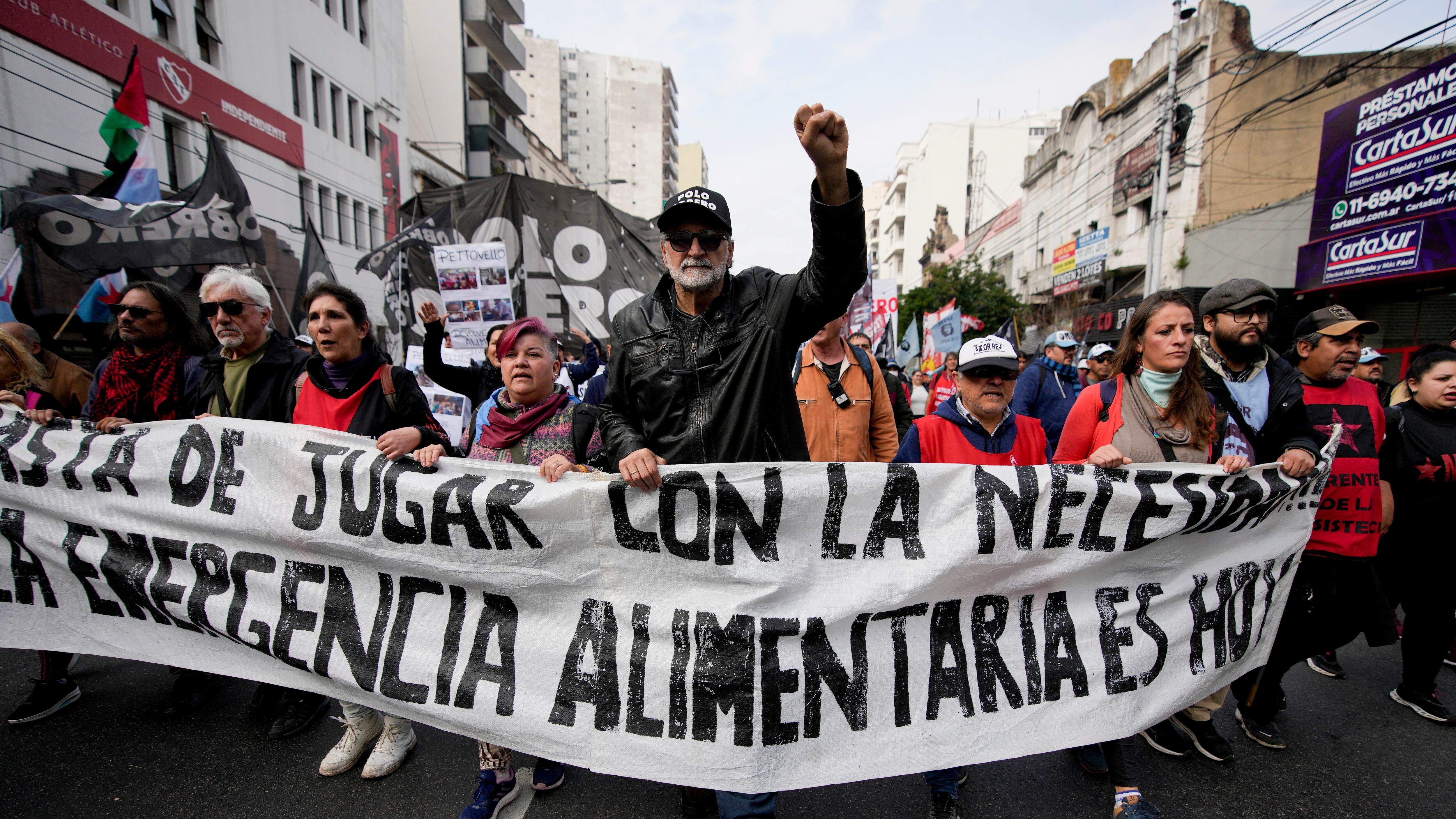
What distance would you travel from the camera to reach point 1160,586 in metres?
2.42

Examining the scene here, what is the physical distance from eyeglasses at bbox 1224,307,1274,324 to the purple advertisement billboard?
36.8ft

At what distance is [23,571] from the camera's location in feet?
9.00

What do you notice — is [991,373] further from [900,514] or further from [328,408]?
[328,408]

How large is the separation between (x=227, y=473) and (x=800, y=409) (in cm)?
241

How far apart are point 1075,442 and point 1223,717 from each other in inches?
69.4

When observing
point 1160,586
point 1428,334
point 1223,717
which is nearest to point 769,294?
point 1160,586

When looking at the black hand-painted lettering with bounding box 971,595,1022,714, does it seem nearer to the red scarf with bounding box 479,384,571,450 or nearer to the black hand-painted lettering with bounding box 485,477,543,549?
the black hand-painted lettering with bounding box 485,477,543,549

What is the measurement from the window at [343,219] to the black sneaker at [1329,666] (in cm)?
2247

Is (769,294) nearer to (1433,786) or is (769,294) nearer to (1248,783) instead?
(1248,783)

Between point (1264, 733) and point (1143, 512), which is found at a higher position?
point (1143, 512)

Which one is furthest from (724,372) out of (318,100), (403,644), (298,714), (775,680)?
(318,100)

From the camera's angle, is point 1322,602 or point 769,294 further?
point 1322,602

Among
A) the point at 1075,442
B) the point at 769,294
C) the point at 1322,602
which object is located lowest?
the point at 1322,602

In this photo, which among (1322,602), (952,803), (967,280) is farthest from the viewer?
(967,280)
